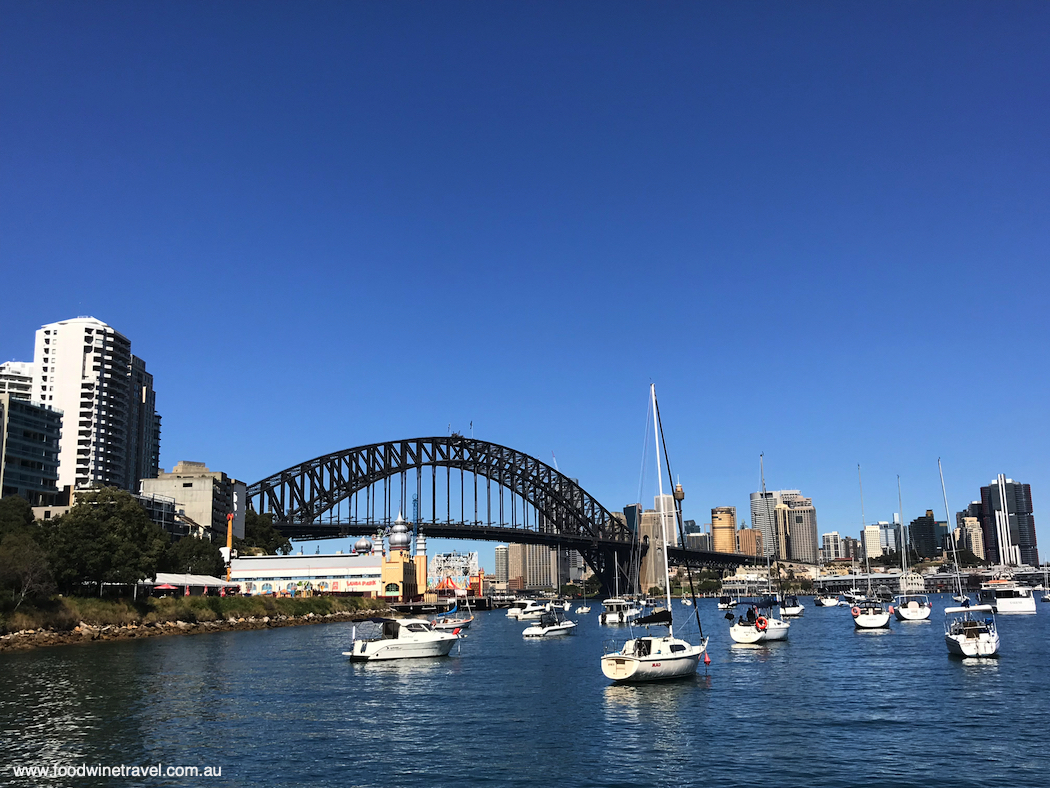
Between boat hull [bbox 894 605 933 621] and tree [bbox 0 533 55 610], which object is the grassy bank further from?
boat hull [bbox 894 605 933 621]

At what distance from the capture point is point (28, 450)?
156375mm

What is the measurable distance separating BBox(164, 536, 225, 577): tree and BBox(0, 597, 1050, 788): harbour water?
6895 cm

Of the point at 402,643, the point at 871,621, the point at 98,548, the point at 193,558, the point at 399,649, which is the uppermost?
the point at 98,548

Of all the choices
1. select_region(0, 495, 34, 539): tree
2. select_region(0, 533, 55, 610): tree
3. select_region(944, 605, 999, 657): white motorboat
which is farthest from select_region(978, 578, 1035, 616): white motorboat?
select_region(0, 495, 34, 539): tree

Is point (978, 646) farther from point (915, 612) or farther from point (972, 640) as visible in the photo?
point (915, 612)

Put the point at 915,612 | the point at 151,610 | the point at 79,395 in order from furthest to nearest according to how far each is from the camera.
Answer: the point at 79,395 < the point at 915,612 < the point at 151,610

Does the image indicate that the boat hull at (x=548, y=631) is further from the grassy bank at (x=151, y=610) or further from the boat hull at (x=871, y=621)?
the grassy bank at (x=151, y=610)

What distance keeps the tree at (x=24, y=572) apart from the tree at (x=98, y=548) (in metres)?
5.66

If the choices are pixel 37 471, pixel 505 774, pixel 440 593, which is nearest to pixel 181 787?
pixel 505 774

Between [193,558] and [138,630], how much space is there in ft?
151

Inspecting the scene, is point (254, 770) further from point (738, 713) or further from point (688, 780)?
point (738, 713)

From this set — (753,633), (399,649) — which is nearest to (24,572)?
(399,649)

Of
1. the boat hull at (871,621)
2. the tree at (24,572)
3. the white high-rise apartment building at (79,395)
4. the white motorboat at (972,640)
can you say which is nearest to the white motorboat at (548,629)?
the boat hull at (871,621)

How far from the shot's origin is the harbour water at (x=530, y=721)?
29188 mm
